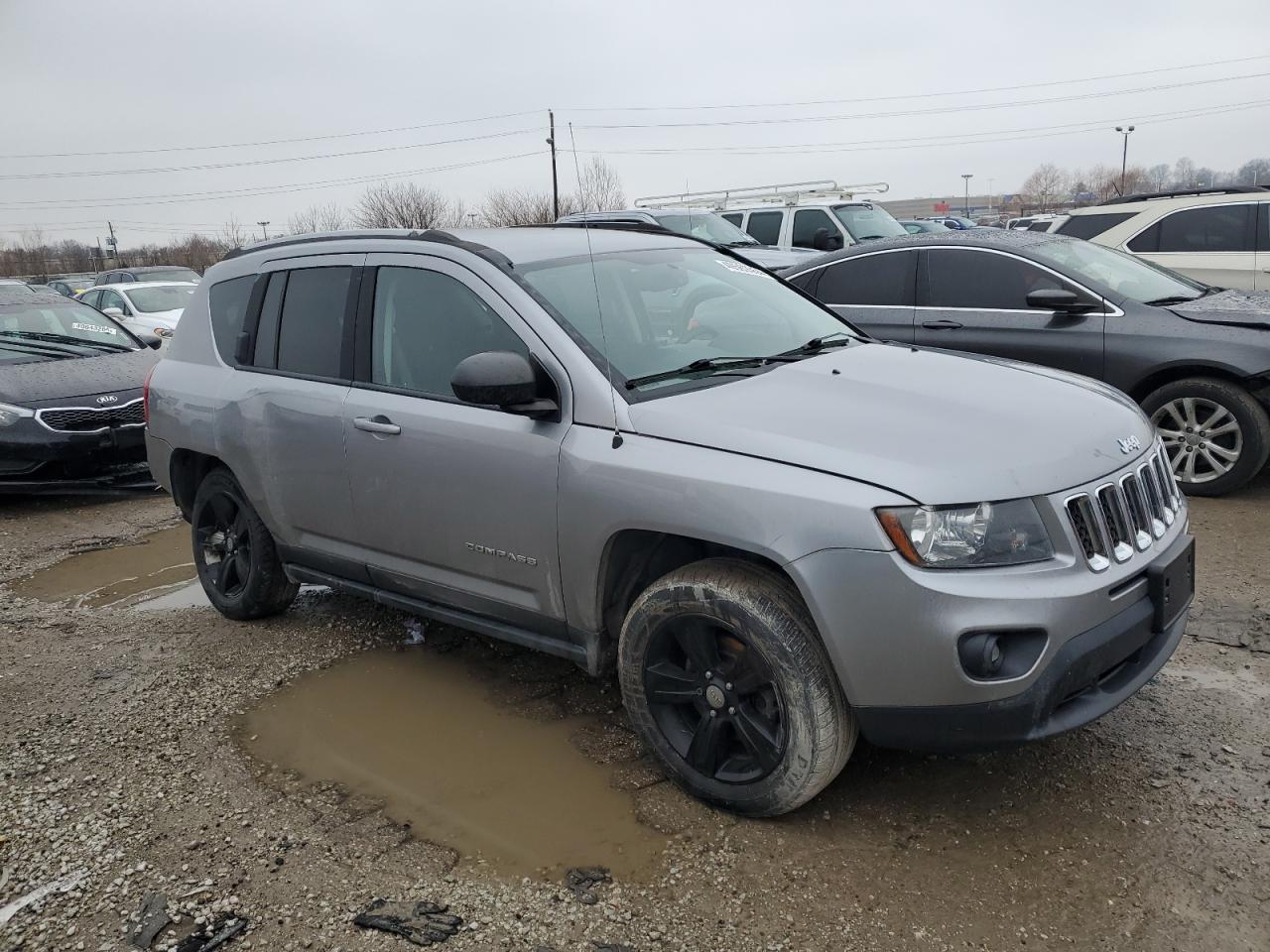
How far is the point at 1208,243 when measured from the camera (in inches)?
393

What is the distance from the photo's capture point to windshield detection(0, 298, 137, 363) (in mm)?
8648

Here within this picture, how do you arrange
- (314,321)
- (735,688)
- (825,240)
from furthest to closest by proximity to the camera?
(825,240) < (314,321) < (735,688)

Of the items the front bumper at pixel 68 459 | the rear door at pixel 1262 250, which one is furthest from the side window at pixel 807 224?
→ the front bumper at pixel 68 459

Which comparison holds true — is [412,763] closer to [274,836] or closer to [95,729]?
[274,836]

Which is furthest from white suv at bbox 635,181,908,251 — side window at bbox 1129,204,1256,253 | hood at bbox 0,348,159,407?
hood at bbox 0,348,159,407

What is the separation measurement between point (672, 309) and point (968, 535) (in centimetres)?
167

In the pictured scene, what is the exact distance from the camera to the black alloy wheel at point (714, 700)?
3049mm

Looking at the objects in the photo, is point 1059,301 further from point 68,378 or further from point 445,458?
point 68,378

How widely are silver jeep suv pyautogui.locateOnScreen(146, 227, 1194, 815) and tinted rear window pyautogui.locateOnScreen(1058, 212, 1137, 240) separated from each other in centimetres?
722

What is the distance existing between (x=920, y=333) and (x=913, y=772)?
4491 millimetres

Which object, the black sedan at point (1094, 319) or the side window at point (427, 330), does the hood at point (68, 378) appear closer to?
the side window at point (427, 330)

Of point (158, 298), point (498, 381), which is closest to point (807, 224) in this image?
point (158, 298)

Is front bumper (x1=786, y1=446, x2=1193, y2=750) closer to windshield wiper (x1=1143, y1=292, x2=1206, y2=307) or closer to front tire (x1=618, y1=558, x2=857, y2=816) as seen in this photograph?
front tire (x1=618, y1=558, x2=857, y2=816)

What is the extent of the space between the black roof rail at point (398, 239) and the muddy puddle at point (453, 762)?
5.81ft
